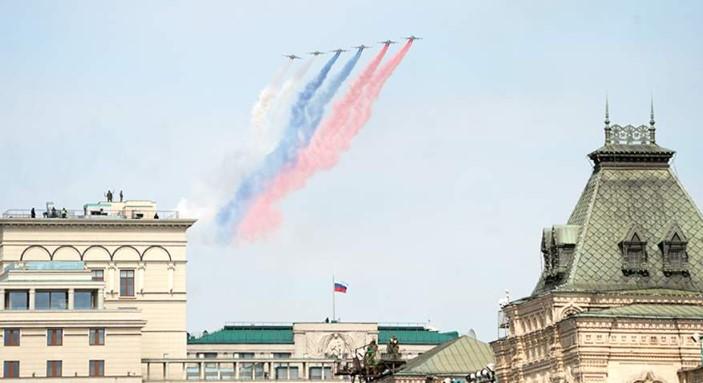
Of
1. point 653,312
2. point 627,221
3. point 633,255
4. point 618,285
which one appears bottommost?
point 653,312

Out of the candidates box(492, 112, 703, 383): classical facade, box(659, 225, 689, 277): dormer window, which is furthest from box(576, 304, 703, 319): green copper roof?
box(659, 225, 689, 277): dormer window

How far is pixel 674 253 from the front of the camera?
174 metres

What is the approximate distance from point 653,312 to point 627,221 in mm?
12830

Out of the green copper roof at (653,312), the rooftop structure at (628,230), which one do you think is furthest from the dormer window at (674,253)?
the green copper roof at (653,312)

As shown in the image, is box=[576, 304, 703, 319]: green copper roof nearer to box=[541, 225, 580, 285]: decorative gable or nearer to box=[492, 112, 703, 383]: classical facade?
box=[492, 112, 703, 383]: classical facade

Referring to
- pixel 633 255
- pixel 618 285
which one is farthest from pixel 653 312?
pixel 633 255

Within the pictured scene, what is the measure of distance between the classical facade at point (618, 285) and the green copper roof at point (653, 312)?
0.24 feet

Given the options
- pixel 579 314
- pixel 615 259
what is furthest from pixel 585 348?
pixel 615 259

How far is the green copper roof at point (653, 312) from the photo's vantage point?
163250mm

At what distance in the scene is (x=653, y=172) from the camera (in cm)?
17938

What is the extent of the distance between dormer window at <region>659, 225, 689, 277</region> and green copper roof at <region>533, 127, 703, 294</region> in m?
0.33

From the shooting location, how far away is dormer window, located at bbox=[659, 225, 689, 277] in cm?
17338

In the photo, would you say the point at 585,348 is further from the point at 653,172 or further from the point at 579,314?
the point at 653,172

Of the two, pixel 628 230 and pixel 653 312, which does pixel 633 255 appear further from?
pixel 653 312
